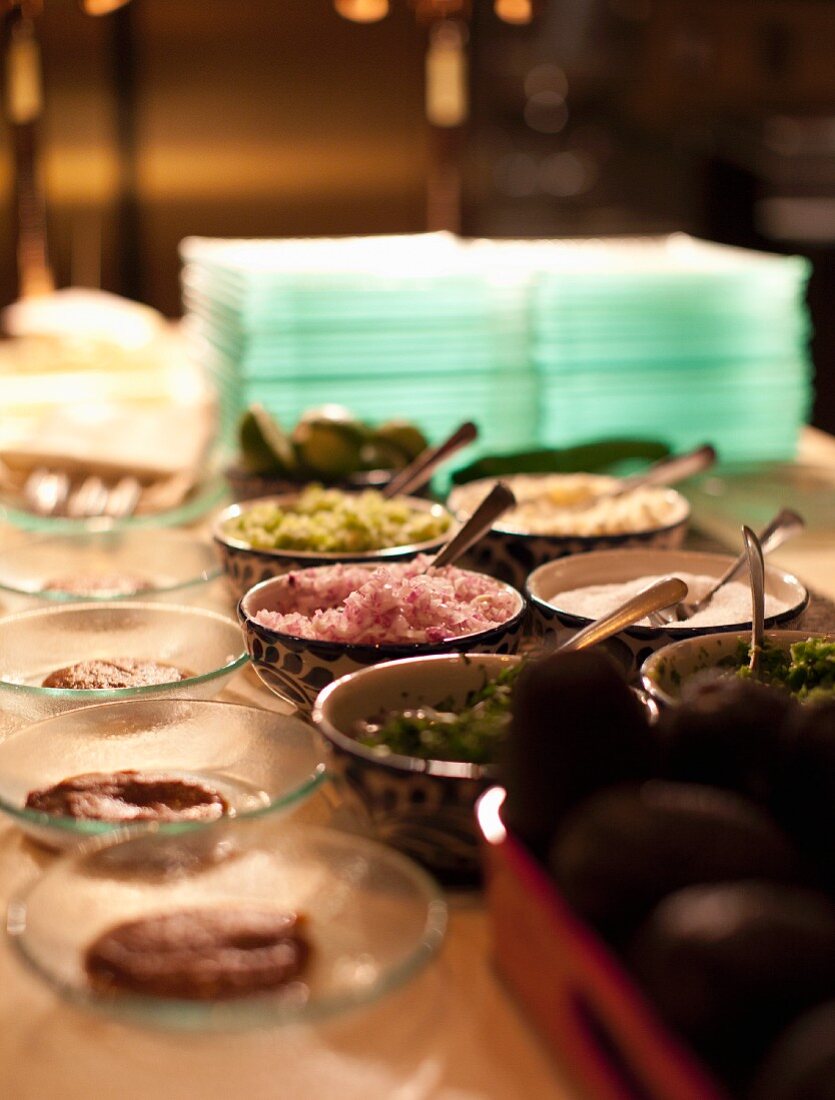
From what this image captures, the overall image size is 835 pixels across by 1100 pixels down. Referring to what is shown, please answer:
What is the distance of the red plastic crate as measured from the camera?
572mm

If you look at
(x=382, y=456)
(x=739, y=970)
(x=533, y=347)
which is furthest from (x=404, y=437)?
(x=739, y=970)

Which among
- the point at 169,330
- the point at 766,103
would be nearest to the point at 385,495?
the point at 169,330

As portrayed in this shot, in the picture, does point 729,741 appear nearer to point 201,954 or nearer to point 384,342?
point 201,954

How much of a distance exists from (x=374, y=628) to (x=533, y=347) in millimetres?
1003

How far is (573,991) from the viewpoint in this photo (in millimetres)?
660

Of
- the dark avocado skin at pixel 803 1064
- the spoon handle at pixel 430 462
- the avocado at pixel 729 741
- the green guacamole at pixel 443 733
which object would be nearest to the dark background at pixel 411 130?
the spoon handle at pixel 430 462

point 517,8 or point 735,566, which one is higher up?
point 517,8

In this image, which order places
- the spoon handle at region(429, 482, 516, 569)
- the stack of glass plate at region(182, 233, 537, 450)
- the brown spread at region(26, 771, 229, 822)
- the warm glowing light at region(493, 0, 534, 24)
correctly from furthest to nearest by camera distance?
the warm glowing light at region(493, 0, 534, 24) → the stack of glass plate at region(182, 233, 537, 450) → the spoon handle at region(429, 482, 516, 569) → the brown spread at region(26, 771, 229, 822)

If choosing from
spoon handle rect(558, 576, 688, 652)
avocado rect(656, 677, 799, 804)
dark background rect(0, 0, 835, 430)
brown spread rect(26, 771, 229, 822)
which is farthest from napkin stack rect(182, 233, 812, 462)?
dark background rect(0, 0, 835, 430)

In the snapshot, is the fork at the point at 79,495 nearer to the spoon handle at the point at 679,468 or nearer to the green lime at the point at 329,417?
the green lime at the point at 329,417

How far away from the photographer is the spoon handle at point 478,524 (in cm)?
129

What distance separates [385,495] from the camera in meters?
1.66

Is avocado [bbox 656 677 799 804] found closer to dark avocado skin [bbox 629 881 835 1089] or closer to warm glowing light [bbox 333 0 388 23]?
dark avocado skin [bbox 629 881 835 1089]

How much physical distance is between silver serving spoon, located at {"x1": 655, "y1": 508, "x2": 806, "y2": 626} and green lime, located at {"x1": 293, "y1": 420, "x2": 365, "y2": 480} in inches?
21.7
